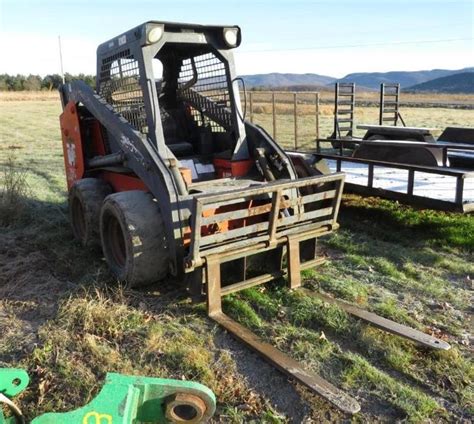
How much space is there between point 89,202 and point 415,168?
11.9 ft

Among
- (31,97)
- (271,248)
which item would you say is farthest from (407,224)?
(31,97)

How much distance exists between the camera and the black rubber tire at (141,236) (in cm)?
436

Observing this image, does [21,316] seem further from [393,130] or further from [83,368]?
[393,130]

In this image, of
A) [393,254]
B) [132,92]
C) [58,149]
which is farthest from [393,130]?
[58,149]

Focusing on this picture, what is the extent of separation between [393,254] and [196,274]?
2.53 m

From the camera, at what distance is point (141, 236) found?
4352 millimetres

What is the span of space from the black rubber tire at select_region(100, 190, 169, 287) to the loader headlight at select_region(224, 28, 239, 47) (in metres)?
1.74

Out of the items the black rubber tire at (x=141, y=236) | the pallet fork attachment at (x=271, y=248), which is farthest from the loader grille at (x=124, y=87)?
the pallet fork attachment at (x=271, y=248)

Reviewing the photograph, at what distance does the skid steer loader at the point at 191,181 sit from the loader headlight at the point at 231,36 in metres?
0.01

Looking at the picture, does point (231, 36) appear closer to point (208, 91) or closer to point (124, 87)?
point (208, 91)

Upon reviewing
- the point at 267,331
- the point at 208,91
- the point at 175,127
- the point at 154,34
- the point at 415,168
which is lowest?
the point at 267,331

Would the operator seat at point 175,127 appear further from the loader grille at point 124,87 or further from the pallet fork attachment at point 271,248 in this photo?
the pallet fork attachment at point 271,248

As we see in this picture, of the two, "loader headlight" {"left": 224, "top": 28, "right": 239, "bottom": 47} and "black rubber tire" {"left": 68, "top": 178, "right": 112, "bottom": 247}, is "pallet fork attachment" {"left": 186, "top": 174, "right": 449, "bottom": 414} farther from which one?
"black rubber tire" {"left": 68, "top": 178, "right": 112, "bottom": 247}

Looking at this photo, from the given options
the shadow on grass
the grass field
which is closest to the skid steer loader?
the grass field
